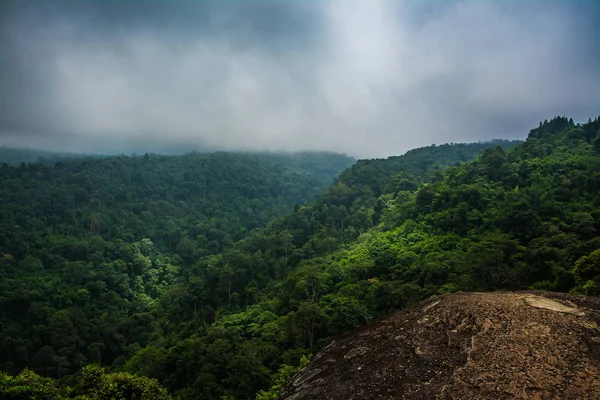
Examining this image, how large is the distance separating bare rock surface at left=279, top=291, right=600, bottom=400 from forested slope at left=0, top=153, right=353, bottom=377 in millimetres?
44434

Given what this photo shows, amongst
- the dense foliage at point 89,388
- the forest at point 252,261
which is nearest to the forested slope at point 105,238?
the forest at point 252,261

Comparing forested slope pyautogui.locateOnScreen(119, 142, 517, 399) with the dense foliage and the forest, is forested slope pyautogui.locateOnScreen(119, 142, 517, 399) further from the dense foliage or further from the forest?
the dense foliage

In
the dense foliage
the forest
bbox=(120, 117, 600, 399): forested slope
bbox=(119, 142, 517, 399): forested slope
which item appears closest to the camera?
the dense foliage

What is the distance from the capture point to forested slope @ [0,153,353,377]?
49219mm

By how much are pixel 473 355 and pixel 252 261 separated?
46.6m

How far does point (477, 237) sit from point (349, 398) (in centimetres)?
3023

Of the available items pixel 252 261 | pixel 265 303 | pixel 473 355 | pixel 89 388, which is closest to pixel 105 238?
pixel 252 261

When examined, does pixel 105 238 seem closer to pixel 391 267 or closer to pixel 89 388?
pixel 391 267

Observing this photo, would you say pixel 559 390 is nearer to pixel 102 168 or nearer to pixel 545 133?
pixel 545 133

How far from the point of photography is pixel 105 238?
84.8 metres

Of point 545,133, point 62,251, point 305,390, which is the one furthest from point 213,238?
point 305,390

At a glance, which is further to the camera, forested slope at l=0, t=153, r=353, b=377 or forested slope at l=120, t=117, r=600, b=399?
forested slope at l=0, t=153, r=353, b=377

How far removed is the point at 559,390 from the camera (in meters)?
8.63

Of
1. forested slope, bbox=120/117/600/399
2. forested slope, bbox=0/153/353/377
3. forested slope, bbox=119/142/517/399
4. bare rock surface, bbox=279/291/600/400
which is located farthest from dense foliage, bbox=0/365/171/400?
forested slope, bbox=0/153/353/377
